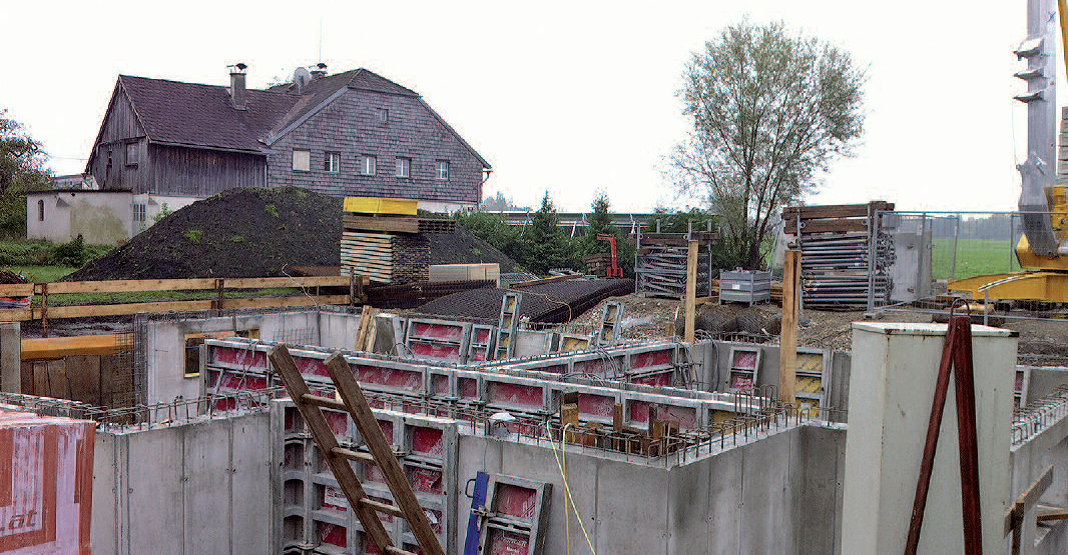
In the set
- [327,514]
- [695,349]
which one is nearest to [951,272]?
[695,349]

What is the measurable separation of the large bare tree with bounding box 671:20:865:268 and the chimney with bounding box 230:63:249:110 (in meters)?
20.9

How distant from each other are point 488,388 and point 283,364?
23.4 feet

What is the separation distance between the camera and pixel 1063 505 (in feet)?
41.8

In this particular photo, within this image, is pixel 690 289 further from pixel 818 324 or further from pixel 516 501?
pixel 516 501

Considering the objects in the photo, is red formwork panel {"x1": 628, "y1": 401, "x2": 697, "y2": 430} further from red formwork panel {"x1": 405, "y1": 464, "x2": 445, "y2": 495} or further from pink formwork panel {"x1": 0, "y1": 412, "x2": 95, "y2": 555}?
pink formwork panel {"x1": 0, "y1": 412, "x2": 95, "y2": 555}

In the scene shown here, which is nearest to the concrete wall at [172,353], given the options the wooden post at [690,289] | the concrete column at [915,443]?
the wooden post at [690,289]

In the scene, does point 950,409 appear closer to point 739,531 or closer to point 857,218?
point 739,531

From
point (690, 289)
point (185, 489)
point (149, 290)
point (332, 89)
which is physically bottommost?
point (185, 489)

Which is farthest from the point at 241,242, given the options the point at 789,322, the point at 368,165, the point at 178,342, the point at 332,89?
the point at 789,322

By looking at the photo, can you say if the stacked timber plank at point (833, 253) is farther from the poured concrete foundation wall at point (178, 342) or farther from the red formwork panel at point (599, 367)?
the poured concrete foundation wall at point (178, 342)

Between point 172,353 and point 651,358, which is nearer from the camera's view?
point 651,358

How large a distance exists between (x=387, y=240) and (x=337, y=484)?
1886 centimetres

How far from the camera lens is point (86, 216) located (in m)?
38.1

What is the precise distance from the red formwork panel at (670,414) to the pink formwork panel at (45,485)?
6.61 meters
